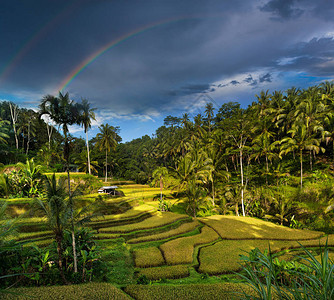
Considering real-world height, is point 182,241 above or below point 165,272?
below

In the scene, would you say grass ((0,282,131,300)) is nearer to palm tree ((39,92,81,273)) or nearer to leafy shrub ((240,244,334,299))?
palm tree ((39,92,81,273))

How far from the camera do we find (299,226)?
17750mm

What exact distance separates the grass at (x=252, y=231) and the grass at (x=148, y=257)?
5.77 metres

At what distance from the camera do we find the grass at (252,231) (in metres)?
14.0

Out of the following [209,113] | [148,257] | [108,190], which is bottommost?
[148,257]

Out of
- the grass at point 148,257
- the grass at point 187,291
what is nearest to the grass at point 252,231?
the grass at point 148,257

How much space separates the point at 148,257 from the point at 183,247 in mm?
2556

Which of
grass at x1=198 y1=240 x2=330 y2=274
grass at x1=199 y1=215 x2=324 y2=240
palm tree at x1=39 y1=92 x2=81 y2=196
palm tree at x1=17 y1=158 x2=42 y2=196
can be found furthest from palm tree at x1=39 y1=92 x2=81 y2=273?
palm tree at x1=17 y1=158 x2=42 y2=196

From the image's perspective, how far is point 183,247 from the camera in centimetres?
1218

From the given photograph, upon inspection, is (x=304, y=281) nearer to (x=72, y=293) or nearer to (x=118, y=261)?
(x=72, y=293)

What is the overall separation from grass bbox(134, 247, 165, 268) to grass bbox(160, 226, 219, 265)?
383 millimetres

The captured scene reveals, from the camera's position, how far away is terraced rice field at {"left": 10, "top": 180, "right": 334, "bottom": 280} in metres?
9.98

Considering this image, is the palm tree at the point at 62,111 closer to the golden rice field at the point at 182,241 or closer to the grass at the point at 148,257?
the golden rice field at the point at 182,241

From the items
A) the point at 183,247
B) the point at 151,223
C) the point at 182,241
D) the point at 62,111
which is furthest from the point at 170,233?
the point at 62,111
